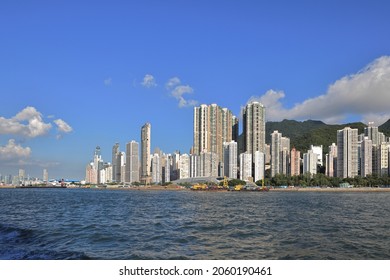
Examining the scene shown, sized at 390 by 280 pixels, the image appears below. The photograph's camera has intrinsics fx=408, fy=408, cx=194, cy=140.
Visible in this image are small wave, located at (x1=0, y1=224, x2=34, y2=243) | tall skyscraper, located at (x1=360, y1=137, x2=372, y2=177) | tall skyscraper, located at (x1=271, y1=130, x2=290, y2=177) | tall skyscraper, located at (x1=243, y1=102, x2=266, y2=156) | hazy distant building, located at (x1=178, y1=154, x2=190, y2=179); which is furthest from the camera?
hazy distant building, located at (x1=178, y1=154, x2=190, y2=179)

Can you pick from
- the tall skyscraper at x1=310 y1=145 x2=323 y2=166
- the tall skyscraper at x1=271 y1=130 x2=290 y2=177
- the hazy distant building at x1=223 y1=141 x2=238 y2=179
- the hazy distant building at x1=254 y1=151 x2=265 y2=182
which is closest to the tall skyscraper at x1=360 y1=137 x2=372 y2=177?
the tall skyscraper at x1=310 y1=145 x2=323 y2=166

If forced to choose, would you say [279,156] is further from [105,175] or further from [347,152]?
[105,175]

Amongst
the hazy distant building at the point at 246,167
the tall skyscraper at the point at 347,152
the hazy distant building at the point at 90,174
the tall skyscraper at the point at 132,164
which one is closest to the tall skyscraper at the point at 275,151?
the hazy distant building at the point at 246,167

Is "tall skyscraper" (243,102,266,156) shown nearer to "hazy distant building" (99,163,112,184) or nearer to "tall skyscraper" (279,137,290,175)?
"tall skyscraper" (279,137,290,175)

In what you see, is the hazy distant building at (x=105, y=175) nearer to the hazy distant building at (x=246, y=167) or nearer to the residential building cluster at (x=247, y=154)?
the residential building cluster at (x=247, y=154)

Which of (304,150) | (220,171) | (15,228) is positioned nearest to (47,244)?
(15,228)

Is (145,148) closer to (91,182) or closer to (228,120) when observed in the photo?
(228,120)
